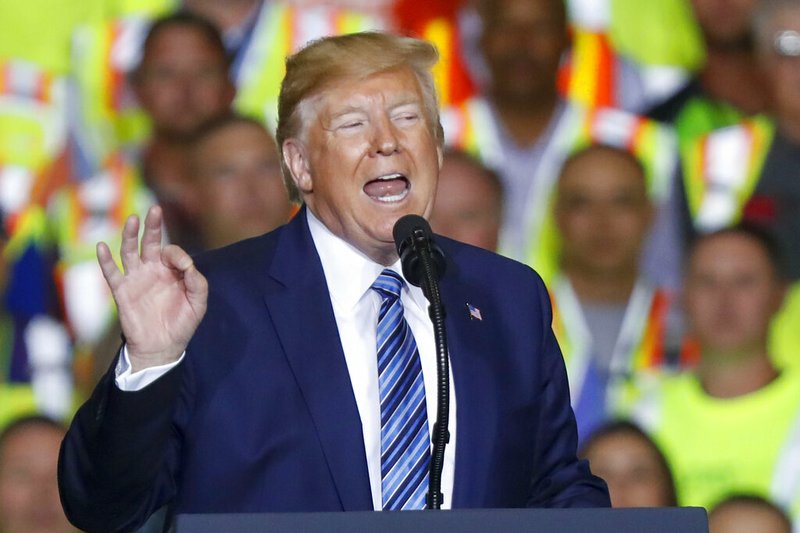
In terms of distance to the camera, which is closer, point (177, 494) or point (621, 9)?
point (177, 494)

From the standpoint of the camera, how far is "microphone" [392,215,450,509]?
1.68m

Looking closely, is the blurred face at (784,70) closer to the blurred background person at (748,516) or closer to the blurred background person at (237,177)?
the blurred background person at (748,516)

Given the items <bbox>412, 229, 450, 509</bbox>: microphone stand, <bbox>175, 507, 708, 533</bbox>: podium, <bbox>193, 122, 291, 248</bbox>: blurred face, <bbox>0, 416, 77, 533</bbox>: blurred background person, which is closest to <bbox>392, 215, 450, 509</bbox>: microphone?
<bbox>412, 229, 450, 509</bbox>: microphone stand

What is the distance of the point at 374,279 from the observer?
7.15 feet

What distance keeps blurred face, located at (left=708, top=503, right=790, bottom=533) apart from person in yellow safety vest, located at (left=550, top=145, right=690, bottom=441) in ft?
1.40

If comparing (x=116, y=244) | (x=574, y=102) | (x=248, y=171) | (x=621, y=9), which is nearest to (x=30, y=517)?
(x=116, y=244)

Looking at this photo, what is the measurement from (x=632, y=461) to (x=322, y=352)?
1812 millimetres

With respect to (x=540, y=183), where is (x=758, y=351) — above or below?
below

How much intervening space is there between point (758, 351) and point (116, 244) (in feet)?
5.99

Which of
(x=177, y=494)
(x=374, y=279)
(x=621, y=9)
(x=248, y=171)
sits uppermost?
(x=621, y=9)

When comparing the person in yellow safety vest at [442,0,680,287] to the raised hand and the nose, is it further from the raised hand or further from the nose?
the raised hand

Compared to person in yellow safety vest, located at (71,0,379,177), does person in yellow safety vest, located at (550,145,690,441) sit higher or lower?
lower

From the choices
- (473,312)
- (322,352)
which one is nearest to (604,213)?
(473,312)

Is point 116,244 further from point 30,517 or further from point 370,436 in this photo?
point 370,436
